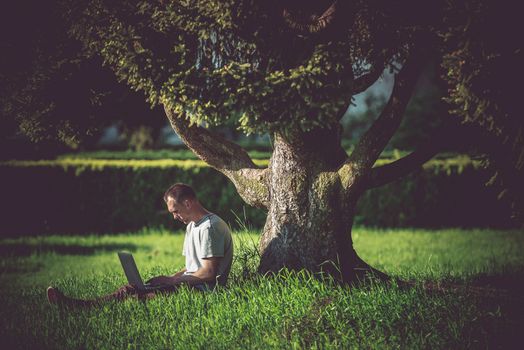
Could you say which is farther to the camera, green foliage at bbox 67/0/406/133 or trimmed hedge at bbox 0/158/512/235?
trimmed hedge at bbox 0/158/512/235

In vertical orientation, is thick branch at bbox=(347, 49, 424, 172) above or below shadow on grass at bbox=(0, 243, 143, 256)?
above

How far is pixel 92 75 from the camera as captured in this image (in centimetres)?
730

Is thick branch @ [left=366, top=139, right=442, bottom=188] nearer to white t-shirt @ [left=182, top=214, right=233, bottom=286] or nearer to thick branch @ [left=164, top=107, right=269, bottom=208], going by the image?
thick branch @ [left=164, top=107, right=269, bottom=208]

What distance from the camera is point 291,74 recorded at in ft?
18.9

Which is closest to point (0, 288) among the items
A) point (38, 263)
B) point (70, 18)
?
point (38, 263)

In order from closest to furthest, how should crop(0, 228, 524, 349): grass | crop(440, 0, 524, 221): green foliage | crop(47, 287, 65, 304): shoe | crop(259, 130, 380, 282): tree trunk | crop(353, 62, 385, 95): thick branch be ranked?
crop(440, 0, 524, 221): green foliage → crop(0, 228, 524, 349): grass → crop(47, 287, 65, 304): shoe → crop(353, 62, 385, 95): thick branch → crop(259, 130, 380, 282): tree trunk

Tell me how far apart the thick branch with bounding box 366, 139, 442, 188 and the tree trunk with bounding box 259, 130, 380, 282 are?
28 centimetres

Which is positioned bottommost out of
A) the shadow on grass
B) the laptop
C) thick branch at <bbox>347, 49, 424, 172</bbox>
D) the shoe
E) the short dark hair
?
the shadow on grass

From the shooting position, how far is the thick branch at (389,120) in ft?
22.5

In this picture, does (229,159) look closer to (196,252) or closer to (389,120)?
(196,252)

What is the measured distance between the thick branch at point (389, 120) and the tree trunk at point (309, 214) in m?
0.34

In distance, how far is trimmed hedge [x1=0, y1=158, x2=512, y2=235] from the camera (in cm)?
1421

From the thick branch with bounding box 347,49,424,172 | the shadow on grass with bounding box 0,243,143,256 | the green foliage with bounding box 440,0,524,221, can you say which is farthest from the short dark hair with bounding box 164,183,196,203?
the shadow on grass with bounding box 0,243,143,256

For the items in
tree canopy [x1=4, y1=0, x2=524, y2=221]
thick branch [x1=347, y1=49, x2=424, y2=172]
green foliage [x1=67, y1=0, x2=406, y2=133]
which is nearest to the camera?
tree canopy [x1=4, y1=0, x2=524, y2=221]
